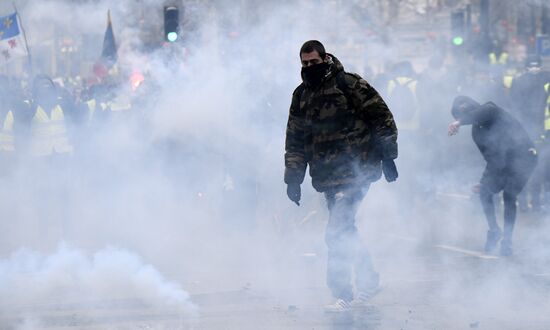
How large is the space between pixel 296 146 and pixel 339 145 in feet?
1.09

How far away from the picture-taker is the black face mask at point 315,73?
749 centimetres

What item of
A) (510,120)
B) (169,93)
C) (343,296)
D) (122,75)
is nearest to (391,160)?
(343,296)

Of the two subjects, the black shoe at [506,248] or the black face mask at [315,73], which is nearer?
the black face mask at [315,73]

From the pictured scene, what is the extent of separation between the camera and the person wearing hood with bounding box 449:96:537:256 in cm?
1078

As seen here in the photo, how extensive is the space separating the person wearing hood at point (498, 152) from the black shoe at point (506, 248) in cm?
4

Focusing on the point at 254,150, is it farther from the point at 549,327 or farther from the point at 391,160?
the point at 549,327

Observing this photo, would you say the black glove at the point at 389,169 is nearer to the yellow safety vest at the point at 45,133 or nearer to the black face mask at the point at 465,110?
the black face mask at the point at 465,110

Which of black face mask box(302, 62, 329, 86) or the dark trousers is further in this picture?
the dark trousers

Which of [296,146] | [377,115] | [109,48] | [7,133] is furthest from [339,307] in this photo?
[109,48]

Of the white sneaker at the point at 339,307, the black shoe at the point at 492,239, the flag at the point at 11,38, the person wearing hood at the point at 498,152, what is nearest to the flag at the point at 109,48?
the flag at the point at 11,38

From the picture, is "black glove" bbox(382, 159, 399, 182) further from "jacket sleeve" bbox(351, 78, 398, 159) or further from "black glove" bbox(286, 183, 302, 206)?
"black glove" bbox(286, 183, 302, 206)

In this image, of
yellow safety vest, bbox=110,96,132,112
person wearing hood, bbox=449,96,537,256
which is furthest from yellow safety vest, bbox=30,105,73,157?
person wearing hood, bbox=449,96,537,256

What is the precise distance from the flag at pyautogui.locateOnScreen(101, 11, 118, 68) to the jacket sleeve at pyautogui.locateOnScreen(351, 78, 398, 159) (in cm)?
753

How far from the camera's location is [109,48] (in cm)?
1575
